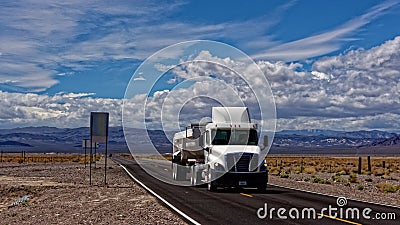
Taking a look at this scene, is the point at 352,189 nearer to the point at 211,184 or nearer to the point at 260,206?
the point at 211,184

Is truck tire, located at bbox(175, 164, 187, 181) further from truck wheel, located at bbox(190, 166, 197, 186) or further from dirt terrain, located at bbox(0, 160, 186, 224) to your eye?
dirt terrain, located at bbox(0, 160, 186, 224)

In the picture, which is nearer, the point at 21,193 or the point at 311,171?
the point at 21,193

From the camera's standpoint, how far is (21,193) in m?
29.2

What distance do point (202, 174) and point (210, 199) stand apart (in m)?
6.20

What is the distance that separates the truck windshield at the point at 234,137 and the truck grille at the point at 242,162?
1.11 metres

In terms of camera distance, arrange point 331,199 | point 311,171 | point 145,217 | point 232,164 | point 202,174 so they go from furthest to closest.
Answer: point 311,171, point 202,174, point 232,164, point 331,199, point 145,217

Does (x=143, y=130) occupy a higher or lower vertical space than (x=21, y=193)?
higher

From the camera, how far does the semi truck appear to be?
25.4 meters

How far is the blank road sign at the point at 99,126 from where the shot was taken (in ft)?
100

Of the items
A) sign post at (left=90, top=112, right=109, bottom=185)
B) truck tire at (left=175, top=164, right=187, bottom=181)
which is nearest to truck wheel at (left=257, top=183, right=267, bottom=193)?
truck tire at (left=175, top=164, right=187, bottom=181)

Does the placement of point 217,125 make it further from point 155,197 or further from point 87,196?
point 87,196

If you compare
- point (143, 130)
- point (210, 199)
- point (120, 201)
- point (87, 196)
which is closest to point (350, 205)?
point (210, 199)
